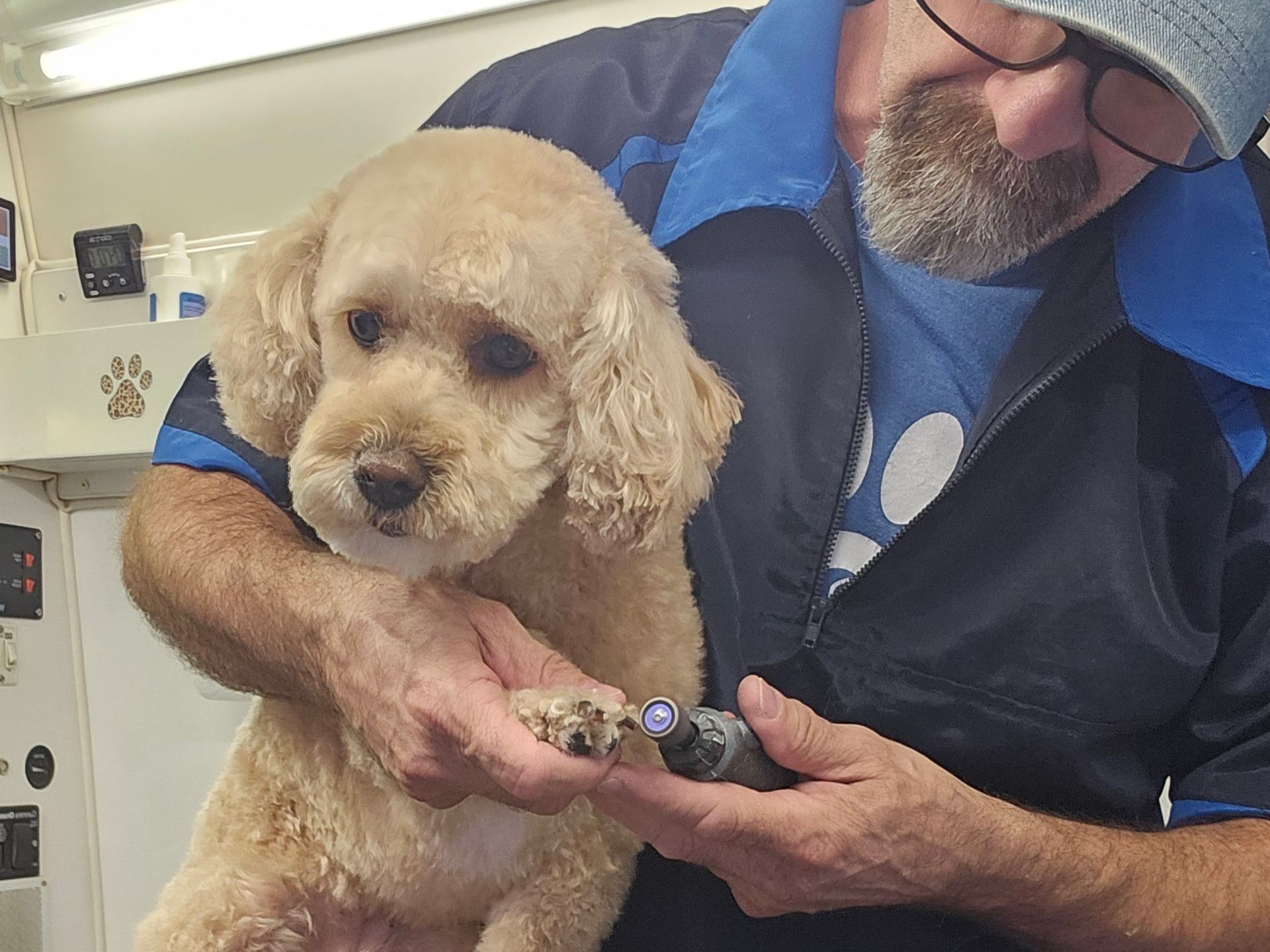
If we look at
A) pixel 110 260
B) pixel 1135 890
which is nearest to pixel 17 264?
pixel 110 260

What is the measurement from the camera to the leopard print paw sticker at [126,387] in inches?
43.0

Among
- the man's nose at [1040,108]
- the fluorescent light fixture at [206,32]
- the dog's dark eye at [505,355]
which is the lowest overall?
the dog's dark eye at [505,355]

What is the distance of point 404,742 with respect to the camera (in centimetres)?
64

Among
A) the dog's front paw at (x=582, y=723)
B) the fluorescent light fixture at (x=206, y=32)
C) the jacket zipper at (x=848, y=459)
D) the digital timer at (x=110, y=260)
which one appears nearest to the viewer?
the dog's front paw at (x=582, y=723)

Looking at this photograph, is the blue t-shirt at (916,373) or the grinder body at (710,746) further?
the blue t-shirt at (916,373)

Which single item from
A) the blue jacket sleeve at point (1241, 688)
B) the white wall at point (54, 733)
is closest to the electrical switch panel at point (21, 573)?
the white wall at point (54, 733)

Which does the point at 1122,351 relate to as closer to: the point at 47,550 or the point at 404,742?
the point at 404,742

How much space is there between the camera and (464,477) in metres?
0.61

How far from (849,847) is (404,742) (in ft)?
0.95

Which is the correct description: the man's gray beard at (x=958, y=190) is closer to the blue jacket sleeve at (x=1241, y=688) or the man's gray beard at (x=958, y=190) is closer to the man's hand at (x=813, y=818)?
the blue jacket sleeve at (x=1241, y=688)

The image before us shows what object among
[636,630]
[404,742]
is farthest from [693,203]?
[404,742]

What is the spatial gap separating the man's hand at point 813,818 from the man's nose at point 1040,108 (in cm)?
41

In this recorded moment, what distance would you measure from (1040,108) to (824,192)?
16 centimetres

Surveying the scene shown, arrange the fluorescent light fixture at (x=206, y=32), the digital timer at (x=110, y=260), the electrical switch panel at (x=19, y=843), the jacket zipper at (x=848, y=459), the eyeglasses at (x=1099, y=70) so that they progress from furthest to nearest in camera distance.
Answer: the electrical switch panel at (x=19, y=843), the digital timer at (x=110, y=260), the fluorescent light fixture at (x=206, y=32), the jacket zipper at (x=848, y=459), the eyeglasses at (x=1099, y=70)
